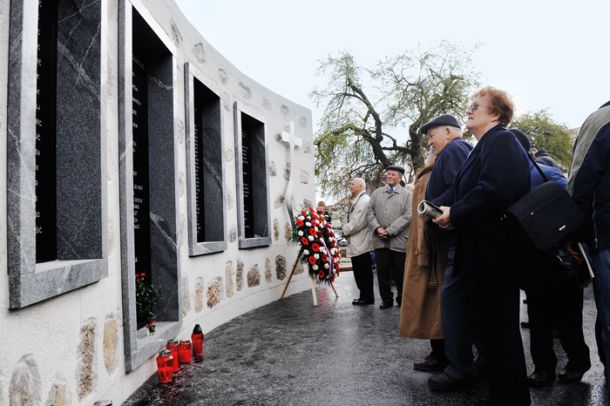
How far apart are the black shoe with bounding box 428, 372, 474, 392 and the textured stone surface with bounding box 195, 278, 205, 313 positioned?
258cm

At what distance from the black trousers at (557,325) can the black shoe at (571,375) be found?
0.02 metres

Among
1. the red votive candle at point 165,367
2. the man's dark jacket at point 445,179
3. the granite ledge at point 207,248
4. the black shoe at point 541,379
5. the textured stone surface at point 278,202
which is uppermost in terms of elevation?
the textured stone surface at point 278,202

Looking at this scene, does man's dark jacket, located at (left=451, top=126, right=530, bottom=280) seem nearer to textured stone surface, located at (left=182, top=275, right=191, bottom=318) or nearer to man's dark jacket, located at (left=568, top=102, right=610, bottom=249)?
man's dark jacket, located at (left=568, top=102, right=610, bottom=249)

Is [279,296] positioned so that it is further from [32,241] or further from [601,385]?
[32,241]

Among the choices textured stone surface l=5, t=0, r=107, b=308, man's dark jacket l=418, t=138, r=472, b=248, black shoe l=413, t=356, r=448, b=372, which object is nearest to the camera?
textured stone surface l=5, t=0, r=107, b=308

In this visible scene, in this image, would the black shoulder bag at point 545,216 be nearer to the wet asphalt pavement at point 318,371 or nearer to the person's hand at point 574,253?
the person's hand at point 574,253

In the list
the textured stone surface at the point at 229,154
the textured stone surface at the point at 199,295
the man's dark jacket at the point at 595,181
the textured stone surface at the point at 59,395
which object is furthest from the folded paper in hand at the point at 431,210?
the textured stone surface at the point at 229,154

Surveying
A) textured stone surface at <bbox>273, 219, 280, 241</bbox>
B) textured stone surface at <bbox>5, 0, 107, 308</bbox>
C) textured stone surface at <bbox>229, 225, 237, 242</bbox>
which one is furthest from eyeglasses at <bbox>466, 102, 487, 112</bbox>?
textured stone surface at <bbox>273, 219, 280, 241</bbox>

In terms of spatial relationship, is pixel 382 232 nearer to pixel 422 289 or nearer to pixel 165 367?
pixel 422 289

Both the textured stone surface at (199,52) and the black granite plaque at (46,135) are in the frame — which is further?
the textured stone surface at (199,52)

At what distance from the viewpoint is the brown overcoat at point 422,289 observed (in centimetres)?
343

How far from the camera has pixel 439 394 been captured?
10.0 ft

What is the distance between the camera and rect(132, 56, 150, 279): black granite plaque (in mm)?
4172

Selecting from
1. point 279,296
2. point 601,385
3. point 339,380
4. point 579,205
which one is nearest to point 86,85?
point 339,380
